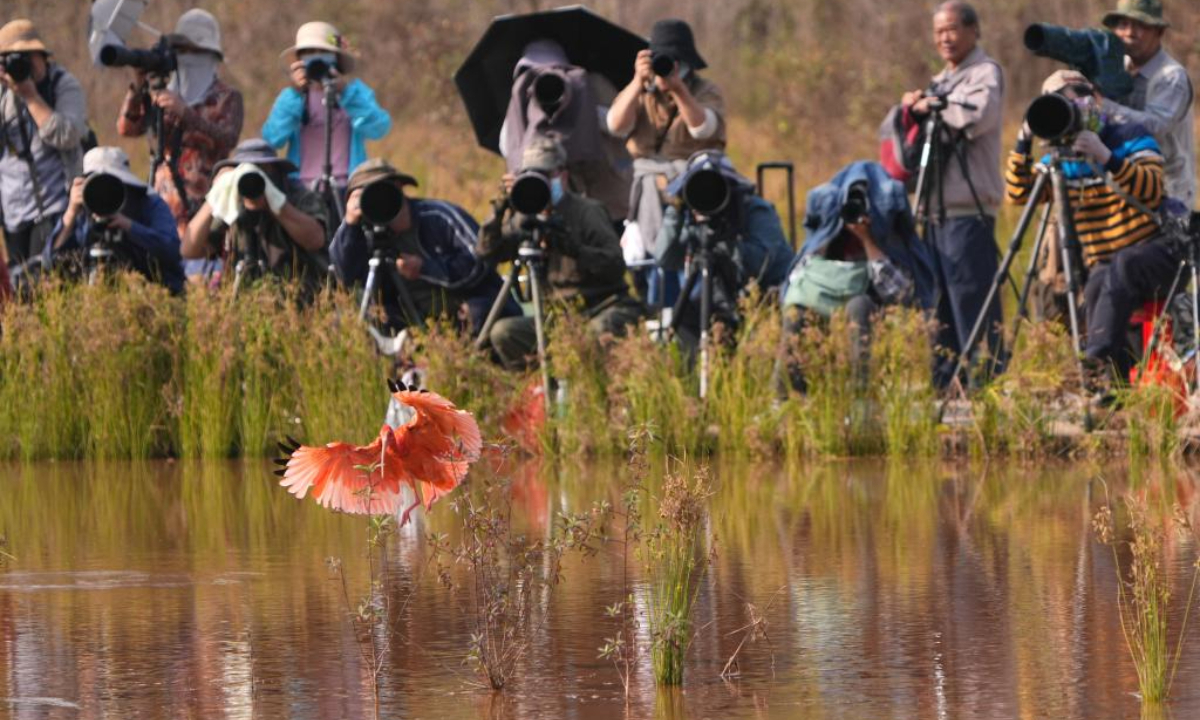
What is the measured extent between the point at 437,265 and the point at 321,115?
150 cm

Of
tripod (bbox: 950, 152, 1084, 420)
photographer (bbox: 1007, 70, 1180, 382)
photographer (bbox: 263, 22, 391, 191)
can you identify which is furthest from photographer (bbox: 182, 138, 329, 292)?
photographer (bbox: 1007, 70, 1180, 382)

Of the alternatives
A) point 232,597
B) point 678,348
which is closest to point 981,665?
point 232,597

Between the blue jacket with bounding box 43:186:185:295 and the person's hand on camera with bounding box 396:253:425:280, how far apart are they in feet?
4.38

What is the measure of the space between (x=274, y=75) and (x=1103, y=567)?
26.6 metres

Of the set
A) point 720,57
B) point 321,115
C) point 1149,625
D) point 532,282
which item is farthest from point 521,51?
point 720,57

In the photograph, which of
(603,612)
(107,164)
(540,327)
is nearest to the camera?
(603,612)

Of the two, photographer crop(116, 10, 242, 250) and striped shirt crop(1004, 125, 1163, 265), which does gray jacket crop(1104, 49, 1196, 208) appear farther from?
photographer crop(116, 10, 242, 250)

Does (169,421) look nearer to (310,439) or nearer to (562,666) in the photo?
(310,439)

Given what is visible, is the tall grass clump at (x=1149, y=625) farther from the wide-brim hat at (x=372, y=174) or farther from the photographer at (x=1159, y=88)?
the wide-brim hat at (x=372, y=174)

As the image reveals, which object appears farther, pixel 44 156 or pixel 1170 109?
pixel 44 156

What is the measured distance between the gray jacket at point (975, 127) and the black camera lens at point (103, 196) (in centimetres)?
410

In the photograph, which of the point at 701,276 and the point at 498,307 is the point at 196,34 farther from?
the point at 701,276

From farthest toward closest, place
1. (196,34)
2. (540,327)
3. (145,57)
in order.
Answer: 1. (196,34)
2. (145,57)
3. (540,327)

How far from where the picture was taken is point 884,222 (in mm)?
12539
